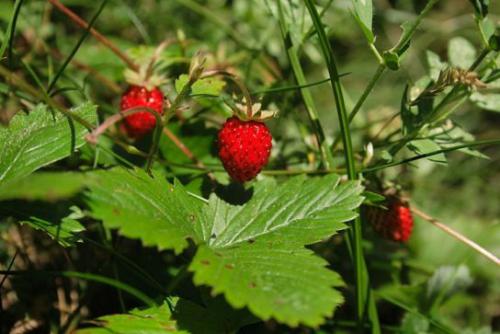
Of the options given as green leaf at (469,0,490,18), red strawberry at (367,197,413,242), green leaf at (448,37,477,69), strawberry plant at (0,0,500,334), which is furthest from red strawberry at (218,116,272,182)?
green leaf at (448,37,477,69)

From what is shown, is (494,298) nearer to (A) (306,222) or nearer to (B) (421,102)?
(B) (421,102)

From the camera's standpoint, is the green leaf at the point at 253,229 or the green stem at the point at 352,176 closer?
the green leaf at the point at 253,229

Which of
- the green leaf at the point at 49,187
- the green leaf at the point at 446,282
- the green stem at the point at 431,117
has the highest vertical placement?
the green stem at the point at 431,117

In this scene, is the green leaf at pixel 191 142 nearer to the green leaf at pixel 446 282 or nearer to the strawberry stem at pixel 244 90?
the strawberry stem at pixel 244 90

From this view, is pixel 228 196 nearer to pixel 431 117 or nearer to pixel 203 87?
pixel 203 87

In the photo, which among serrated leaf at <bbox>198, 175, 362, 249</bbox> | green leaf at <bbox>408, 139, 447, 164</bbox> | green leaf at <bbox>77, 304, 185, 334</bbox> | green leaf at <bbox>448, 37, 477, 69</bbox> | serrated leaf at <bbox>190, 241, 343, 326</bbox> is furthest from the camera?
green leaf at <bbox>448, 37, 477, 69</bbox>

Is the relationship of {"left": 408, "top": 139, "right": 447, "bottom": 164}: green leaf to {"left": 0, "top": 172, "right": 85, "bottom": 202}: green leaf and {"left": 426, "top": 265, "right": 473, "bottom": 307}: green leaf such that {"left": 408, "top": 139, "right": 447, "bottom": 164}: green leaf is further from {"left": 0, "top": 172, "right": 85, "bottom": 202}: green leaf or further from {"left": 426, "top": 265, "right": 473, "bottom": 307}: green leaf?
{"left": 0, "top": 172, "right": 85, "bottom": 202}: green leaf

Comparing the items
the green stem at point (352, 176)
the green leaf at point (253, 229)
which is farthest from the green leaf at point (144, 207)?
the green stem at point (352, 176)

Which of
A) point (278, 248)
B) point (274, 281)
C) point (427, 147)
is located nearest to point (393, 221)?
point (427, 147)
